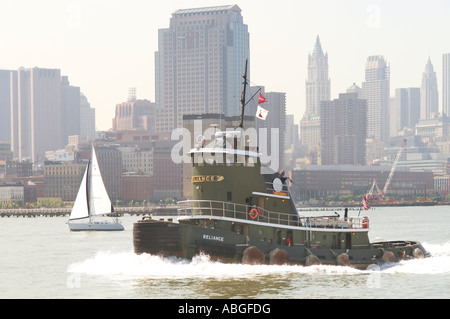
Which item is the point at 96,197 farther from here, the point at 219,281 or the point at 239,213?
the point at 219,281

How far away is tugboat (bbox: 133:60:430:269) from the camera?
47500 mm

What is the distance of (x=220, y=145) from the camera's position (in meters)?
50.2

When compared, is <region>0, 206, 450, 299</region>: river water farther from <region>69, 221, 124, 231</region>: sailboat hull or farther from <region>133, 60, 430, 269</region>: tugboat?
<region>69, 221, 124, 231</region>: sailboat hull

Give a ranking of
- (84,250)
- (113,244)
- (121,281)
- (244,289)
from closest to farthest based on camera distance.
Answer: (244,289) < (121,281) < (84,250) < (113,244)

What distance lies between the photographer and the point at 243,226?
4872cm

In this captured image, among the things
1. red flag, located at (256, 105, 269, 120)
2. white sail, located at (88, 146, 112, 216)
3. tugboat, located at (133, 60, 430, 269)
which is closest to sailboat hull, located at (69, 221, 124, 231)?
white sail, located at (88, 146, 112, 216)

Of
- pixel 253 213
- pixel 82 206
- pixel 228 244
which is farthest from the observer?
pixel 82 206

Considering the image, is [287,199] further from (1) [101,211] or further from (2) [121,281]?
(1) [101,211]

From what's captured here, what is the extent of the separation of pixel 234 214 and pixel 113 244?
40.9 m

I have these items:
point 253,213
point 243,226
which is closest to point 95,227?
point 243,226

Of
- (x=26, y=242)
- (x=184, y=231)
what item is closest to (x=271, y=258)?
(x=184, y=231)

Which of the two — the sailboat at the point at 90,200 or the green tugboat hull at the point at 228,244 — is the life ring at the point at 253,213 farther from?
the sailboat at the point at 90,200
